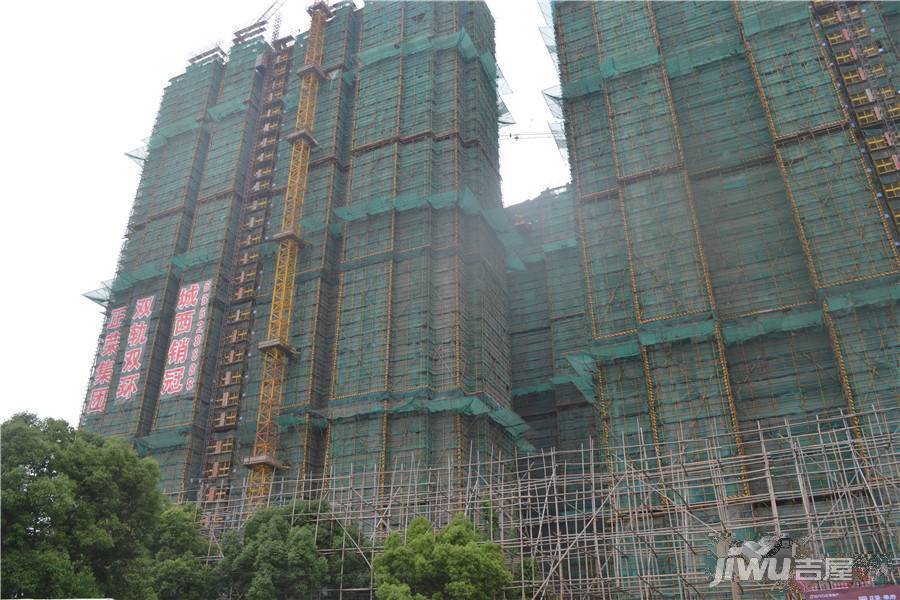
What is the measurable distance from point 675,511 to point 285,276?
107ft

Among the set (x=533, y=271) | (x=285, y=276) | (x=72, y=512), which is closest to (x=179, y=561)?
(x=72, y=512)

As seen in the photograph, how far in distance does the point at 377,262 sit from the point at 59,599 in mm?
29448

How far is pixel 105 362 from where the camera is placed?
55.0 metres

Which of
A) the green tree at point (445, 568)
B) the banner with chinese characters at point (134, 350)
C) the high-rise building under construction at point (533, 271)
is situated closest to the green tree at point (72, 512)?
the green tree at point (445, 568)

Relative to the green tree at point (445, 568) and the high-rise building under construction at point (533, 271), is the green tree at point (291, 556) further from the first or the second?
the green tree at point (445, 568)

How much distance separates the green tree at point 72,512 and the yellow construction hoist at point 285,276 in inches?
607

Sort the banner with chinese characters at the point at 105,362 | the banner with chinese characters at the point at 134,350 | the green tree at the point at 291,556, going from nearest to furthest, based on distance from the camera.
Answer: the green tree at the point at 291,556 → the banner with chinese characters at the point at 134,350 → the banner with chinese characters at the point at 105,362

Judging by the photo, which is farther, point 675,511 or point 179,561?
point 179,561

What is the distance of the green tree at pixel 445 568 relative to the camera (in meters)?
23.7

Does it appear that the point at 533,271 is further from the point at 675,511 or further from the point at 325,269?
the point at 675,511

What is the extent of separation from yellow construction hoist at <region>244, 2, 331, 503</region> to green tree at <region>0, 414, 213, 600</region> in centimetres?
1541

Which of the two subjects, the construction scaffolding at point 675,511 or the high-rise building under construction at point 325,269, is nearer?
the construction scaffolding at point 675,511

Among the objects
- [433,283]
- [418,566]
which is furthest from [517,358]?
[418,566]

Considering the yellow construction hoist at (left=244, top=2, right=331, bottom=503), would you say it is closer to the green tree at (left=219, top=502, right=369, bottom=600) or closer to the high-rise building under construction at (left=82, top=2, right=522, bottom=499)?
the high-rise building under construction at (left=82, top=2, right=522, bottom=499)
